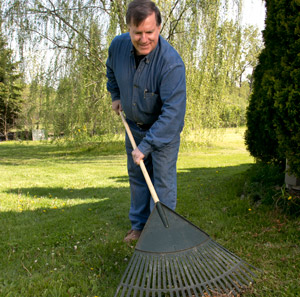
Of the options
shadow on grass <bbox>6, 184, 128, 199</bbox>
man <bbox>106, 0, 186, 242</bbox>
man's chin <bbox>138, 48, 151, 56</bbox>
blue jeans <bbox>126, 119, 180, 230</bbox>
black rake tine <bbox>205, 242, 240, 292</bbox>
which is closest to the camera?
black rake tine <bbox>205, 242, 240, 292</bbox>

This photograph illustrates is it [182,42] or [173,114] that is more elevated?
[182,42]

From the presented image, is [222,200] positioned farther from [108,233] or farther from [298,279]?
[298,279]

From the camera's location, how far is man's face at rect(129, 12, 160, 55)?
95.9 inches

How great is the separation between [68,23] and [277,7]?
7392 millimetres

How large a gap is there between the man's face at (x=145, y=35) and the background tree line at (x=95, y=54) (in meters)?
5.66

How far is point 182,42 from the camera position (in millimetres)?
8406

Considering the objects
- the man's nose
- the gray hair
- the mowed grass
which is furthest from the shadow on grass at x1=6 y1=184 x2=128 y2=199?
the gray hair

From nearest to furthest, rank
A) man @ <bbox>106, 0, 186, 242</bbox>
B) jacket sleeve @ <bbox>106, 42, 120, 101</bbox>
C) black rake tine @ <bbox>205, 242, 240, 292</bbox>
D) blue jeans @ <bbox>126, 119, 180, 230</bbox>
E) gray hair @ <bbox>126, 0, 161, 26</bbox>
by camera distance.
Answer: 1. black rake tine @ <bbox>205, 242, 240, 292</bbox>
2. gray hair @ <bbox>126, 0, 161, 26</bbox>
3. man @ <bbox>106, 0, 186, 242</bbox>
4. blue jeans @ <bbox>126, 119, 180, 230</bbox>
5. jacket sleeve @ <bbox>106, 42, 120, 101</bbox>

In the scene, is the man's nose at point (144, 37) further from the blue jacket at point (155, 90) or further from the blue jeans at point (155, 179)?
the blue jeans at point (155, 179)

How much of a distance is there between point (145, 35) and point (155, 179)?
3.93ft

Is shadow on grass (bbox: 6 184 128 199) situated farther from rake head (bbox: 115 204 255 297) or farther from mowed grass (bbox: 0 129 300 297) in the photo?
rake head (bbox: 115 204 255 297)

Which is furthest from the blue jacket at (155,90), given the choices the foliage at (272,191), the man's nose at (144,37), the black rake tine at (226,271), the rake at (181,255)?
the foliage at (272,191)

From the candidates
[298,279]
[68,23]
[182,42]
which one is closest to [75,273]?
[298,279]

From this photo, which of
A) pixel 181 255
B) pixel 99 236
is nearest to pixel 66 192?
pixel 99 236
